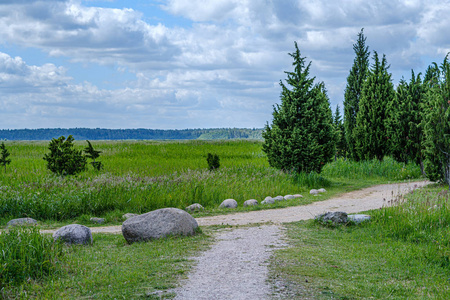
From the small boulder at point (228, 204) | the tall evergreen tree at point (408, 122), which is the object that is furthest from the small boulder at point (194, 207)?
the tall evergreen tree at point (408, 122)

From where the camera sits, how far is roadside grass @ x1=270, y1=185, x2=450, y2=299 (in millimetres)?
6863

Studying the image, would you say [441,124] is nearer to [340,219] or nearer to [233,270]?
[340,219]

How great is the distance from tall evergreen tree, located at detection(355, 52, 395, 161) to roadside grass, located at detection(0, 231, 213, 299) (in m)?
20.8

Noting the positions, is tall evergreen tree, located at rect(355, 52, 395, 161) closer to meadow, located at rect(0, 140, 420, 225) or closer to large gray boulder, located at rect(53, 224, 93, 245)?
meadow, located at rect(0, 140, 420, 225)

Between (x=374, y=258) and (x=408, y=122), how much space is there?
676 inches

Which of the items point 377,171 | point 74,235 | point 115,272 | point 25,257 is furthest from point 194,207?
point 377,171

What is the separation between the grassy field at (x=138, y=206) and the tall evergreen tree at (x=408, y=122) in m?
0.98

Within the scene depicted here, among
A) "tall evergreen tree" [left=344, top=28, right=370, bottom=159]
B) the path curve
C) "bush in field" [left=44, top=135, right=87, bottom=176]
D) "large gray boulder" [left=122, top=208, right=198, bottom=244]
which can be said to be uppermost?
"tall evergreen tree" [left=344, top=28, right=370, bottom=159]

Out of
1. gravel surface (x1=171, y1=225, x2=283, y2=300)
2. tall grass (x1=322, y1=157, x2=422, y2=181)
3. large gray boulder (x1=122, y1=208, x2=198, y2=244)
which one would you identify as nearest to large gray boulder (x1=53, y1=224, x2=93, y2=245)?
large gray boulder (x1=122, y1=208, x2=198, y2=244)

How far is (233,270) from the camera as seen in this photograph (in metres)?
7.56

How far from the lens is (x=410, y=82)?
2422 centimetres

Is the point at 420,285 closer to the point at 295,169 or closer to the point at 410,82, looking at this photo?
the point at 295,169

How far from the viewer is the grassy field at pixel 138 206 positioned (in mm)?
6949

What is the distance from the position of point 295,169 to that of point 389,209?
1048 centimetres
